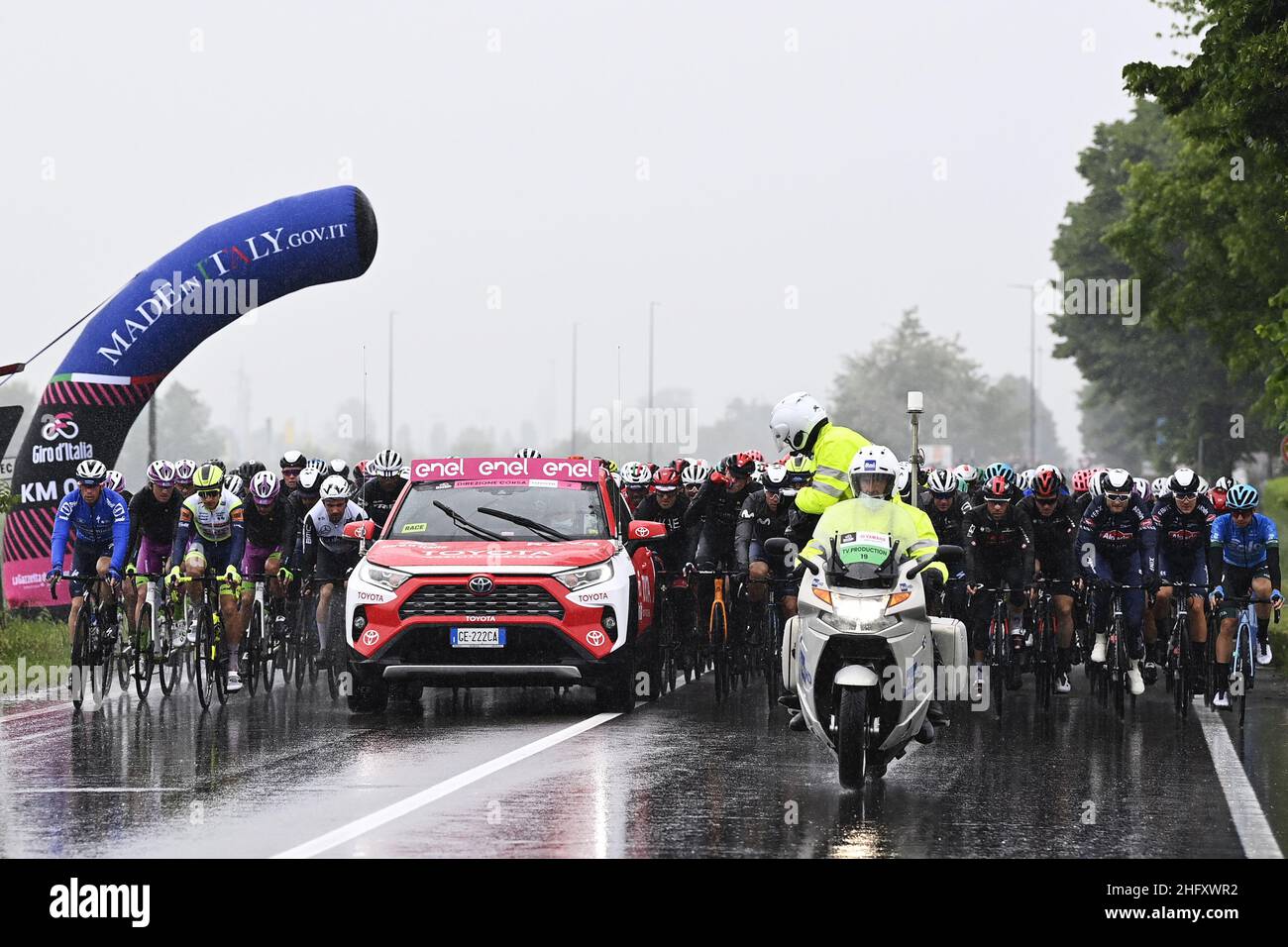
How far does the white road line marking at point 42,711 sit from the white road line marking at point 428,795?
4.05m

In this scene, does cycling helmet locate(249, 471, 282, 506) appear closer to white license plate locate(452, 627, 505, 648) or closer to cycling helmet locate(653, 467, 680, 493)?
white license plate locate(452, 627, 505, 648)

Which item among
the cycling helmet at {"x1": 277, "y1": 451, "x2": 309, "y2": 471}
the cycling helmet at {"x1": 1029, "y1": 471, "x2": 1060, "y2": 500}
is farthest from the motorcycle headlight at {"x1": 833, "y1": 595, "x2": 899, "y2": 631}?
the cycling helmet at {"x1": 277, "y1": 451, "x2": 309, "y2": 471}

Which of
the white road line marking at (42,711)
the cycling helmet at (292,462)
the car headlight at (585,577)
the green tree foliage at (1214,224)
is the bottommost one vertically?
the white road line marking at (42,711)

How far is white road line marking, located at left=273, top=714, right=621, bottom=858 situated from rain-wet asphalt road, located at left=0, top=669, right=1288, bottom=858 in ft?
0.09

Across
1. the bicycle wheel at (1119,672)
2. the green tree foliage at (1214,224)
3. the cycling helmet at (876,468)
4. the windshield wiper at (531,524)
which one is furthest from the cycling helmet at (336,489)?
the green tree foliage at (1214,224)

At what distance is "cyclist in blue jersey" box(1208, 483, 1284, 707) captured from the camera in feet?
51.5

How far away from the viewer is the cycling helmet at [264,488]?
17.7 meters

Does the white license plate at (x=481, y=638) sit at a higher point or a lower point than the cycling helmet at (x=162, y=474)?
lower

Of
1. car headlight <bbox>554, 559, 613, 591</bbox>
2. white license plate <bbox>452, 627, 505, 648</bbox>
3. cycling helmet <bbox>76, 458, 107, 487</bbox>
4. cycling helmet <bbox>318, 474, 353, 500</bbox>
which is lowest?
white license plate <bbox>452, 627, 505, 648</bbox>

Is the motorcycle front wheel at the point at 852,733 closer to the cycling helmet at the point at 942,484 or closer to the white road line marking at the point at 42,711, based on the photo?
the cycling helmet at the point at 942,484

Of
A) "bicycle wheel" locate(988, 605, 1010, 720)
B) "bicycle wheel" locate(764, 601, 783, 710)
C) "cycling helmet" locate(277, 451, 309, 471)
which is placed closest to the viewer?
"bicycle wheel" locate(988, 605, 1010, 720)

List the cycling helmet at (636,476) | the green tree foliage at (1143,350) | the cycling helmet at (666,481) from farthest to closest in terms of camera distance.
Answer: the green tree foliage at (1143,350) → the cycling helmet at (636,476) → the cycling helmet at (666,481)
